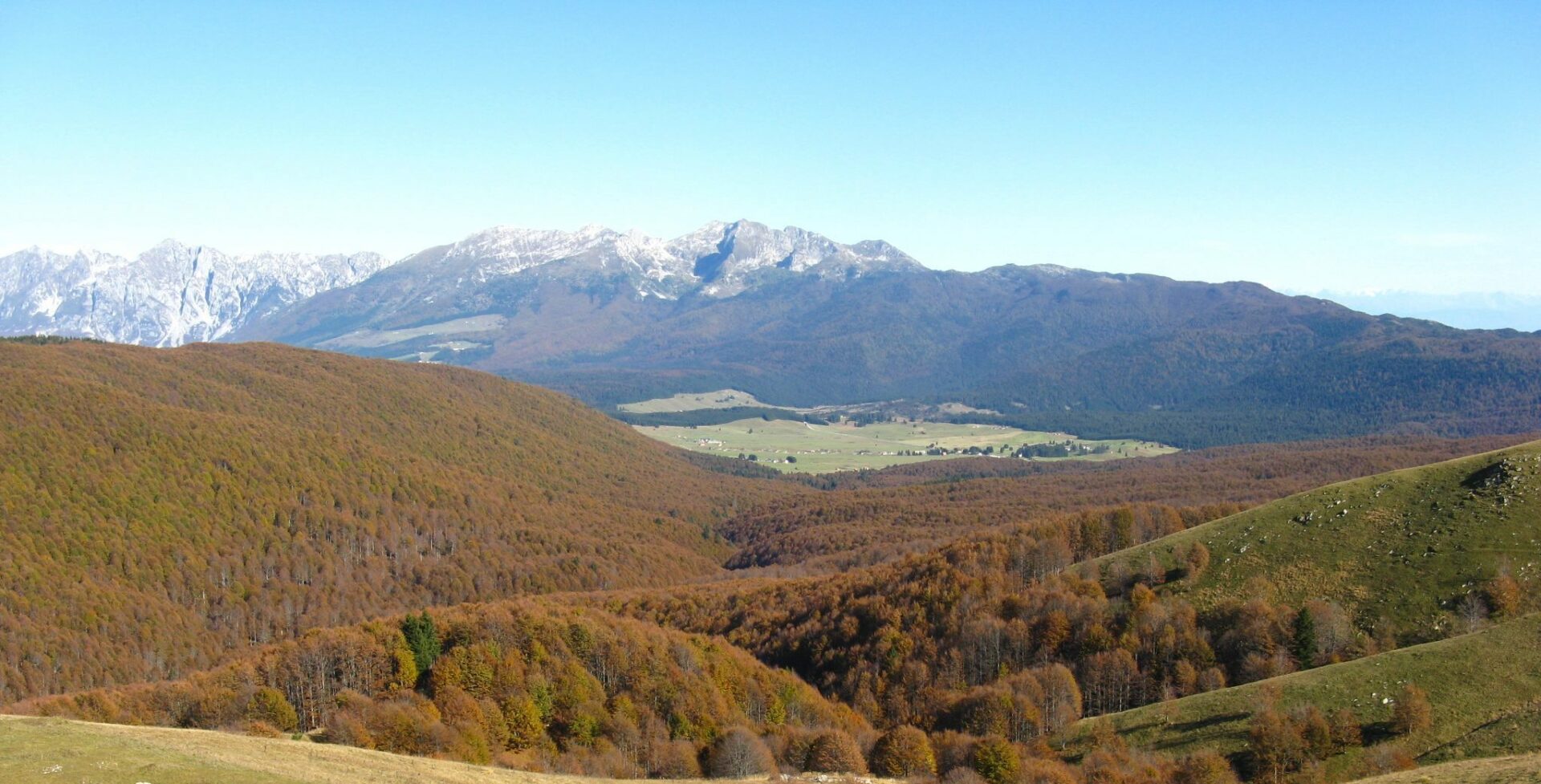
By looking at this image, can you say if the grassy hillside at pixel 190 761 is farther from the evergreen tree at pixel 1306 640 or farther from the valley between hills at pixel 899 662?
the evergreen tree at pixel 1306 640

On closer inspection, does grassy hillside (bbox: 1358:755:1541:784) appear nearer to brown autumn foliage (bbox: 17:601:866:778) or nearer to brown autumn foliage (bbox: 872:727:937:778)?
brown autumn foliage (bbox: 872:727:937:778)

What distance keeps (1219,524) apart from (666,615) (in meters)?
69.5

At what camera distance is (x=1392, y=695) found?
65.6 metres

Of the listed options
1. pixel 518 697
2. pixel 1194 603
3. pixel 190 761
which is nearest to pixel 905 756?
pixel 518 697

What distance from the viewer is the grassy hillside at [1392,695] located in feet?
201

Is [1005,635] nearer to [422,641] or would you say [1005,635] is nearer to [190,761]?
[422,641]

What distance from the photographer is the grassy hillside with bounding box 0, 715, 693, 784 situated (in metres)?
39.3

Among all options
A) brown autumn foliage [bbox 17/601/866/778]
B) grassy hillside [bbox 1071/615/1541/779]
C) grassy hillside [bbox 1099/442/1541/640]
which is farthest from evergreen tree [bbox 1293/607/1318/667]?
brown autumn foliage [bbox 17/601/866/778]

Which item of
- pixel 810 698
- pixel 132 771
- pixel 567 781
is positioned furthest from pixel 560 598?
pixel 132 771

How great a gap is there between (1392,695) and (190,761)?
67.2 meters

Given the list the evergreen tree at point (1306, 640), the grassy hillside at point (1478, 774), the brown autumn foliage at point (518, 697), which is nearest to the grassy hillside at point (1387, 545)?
the evergreen tree at point (1306, 640)

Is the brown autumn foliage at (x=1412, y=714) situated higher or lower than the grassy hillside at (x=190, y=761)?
lower

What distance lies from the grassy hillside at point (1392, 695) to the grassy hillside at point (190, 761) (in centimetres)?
4073

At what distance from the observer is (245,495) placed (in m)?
180
